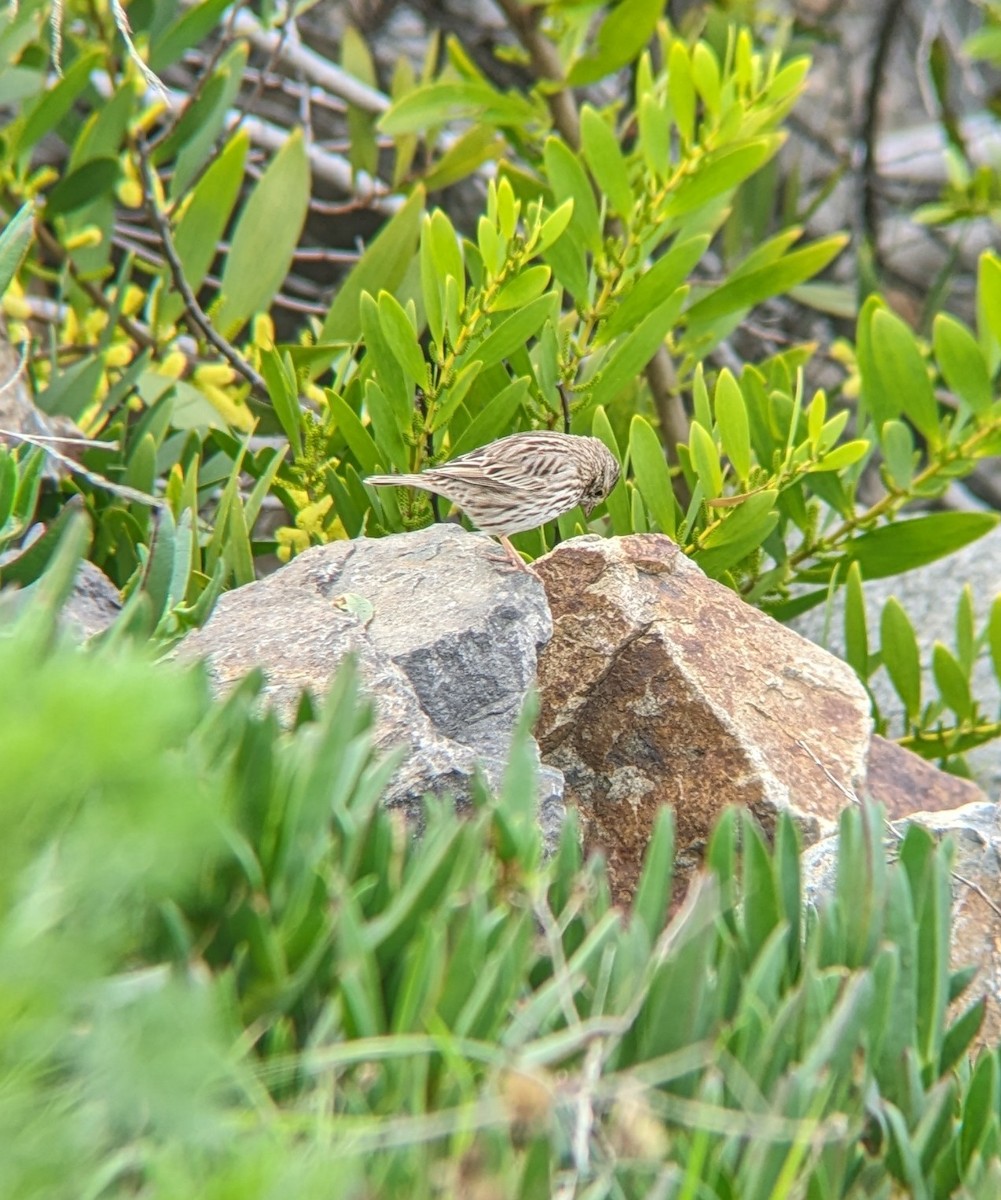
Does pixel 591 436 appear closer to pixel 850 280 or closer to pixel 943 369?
pixel 943 369

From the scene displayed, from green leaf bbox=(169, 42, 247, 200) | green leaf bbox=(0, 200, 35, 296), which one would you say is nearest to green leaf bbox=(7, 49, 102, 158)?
green leaf bbox=(169, 42, 247, 200)

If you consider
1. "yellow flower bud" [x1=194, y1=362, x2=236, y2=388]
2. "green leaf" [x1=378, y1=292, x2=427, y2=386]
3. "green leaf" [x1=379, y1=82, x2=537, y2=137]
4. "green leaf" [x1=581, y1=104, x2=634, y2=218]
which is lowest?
"green leaf" [x1=378, y1=292, x2=427, y2=386]

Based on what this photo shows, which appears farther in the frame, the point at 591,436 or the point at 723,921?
the point at 591,436

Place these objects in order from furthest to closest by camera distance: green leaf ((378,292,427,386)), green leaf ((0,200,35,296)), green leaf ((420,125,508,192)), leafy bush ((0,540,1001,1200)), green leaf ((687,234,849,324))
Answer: green leaf ((420,125,508,192)) < green leaf ((687,234,849,324)) < green leaf ((378,292,427,386)) < green leaf ((0,200,35,296)) < leafy bush ((0,540,1001,1200))

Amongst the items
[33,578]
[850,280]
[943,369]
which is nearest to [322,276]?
[850,280]

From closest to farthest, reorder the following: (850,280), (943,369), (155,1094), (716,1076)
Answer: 1. (155,1094)
2. (716,1076)
3. (943,369)
4. (850,280)

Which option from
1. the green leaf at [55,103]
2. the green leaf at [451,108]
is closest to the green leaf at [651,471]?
the green leaf at [451,108]

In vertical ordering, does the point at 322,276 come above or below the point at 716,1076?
above

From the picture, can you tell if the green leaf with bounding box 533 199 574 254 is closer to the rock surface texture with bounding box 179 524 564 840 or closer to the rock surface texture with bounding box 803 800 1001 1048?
the rock surface texture with bounding box 179 524 564 840
